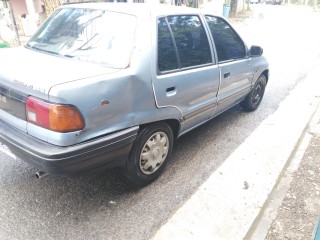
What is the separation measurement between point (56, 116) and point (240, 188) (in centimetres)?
199

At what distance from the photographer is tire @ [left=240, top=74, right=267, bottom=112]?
192 inches

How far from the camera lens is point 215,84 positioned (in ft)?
11.6

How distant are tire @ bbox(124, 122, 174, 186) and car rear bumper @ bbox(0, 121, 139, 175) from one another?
0.48 feet

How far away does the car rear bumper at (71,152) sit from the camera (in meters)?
2.13

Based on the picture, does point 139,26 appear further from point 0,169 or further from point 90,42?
point 0,169

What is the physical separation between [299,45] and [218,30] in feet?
32.1

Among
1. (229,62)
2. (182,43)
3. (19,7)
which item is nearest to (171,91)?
(182,43)

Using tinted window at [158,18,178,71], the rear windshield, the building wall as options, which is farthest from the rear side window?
the building wall

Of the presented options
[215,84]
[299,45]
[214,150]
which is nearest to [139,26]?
[215,84]

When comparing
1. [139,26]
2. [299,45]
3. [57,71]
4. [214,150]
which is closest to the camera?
[57,71]

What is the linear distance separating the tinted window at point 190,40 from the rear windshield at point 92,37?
54 centimetres

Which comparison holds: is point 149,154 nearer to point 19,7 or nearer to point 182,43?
point 182,43

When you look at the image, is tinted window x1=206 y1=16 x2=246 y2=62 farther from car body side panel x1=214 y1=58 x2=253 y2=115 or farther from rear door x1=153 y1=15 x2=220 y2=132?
rear door x1=153 y1=15 x2=220 y2=132

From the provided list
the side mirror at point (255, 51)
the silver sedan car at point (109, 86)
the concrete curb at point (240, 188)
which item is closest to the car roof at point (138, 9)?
the silver sedan car at point (109, 86)
